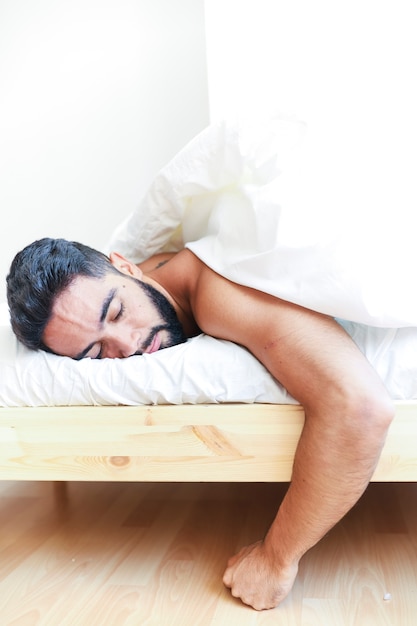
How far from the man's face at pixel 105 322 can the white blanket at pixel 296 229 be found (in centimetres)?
16

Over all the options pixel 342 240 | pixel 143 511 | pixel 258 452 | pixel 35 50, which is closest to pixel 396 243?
pixel 342 240

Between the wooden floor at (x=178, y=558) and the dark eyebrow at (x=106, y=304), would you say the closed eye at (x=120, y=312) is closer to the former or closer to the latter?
the dark eyebrow at (x=106, y=304)

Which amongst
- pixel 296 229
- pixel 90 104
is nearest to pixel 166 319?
pixel 296 229

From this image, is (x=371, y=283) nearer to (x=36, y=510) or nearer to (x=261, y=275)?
(x=261, y=275)

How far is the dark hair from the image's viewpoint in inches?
51.7

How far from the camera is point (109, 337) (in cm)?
133

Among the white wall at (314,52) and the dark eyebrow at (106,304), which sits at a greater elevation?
the white wall at (314,52)

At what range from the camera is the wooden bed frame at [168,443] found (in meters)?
1.20

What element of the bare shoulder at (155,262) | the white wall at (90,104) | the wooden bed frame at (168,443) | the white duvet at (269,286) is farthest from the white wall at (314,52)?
the wooden bed frame at (168,443)

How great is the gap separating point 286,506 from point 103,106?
1851 mm

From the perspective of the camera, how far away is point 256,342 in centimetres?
120

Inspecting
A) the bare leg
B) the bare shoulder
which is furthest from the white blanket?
the bare shoulder

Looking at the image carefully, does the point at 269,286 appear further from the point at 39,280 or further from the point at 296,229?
the point at 39,280

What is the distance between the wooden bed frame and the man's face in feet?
0.40
